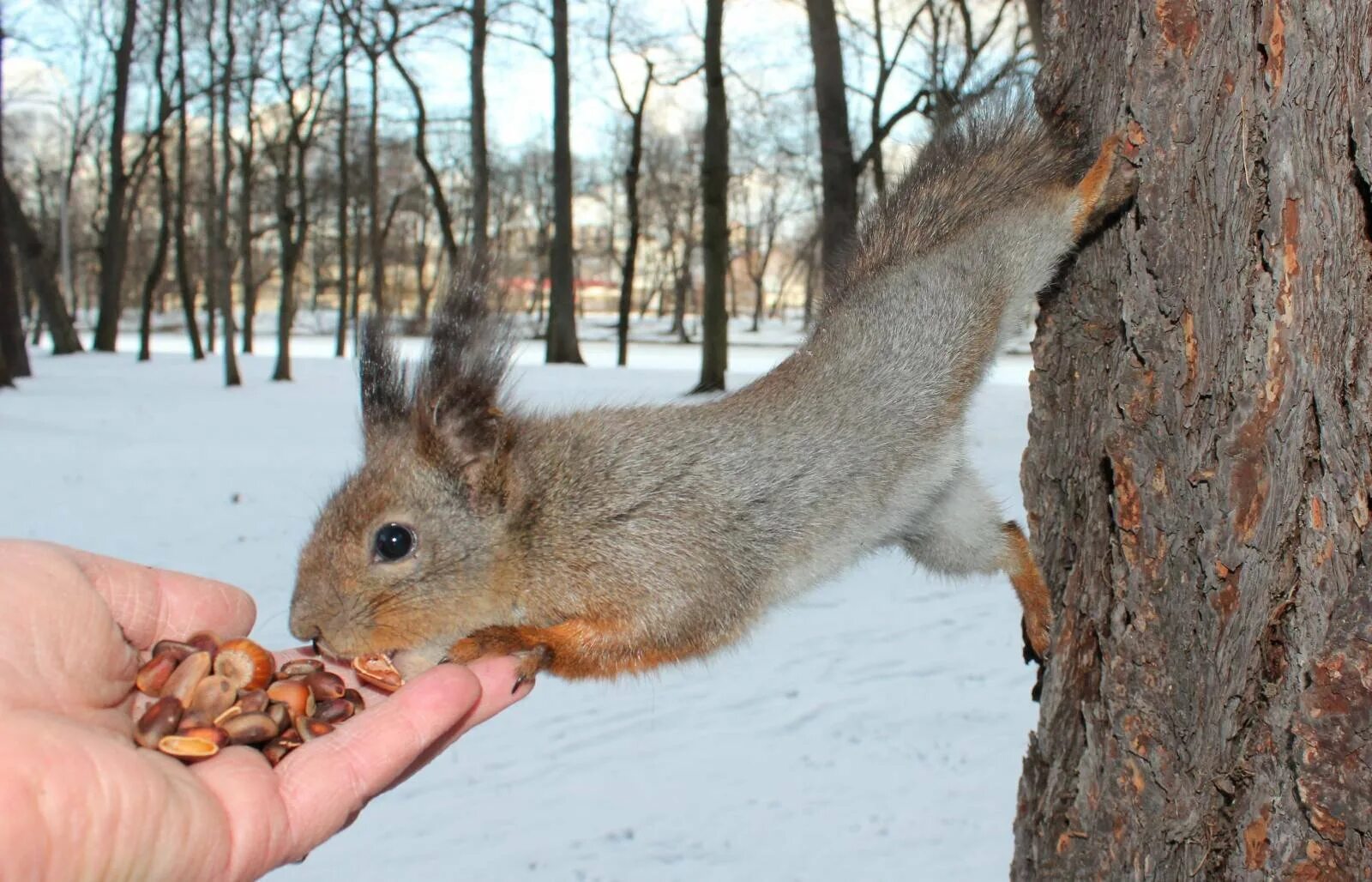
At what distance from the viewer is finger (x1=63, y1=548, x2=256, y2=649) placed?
1983mm

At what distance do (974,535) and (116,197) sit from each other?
2235 cm

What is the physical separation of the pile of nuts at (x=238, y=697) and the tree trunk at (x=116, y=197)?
20218mm

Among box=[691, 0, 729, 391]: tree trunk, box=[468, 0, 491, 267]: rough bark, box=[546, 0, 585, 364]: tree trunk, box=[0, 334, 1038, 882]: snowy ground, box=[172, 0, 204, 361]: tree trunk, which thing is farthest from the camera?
box=[172, 0, 204, 361]: tree trunk

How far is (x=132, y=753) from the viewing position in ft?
4.70

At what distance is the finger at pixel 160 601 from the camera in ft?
6.51

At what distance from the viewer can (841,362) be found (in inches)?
85.3

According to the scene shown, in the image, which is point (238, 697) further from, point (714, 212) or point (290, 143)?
point (290, 143)

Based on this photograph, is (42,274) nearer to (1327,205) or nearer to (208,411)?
(208,411)

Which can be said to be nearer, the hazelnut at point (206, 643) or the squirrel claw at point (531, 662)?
the squirrel claw at point (531, 662)

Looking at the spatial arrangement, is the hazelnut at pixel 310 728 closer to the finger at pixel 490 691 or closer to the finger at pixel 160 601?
the finger at pixel 490 691

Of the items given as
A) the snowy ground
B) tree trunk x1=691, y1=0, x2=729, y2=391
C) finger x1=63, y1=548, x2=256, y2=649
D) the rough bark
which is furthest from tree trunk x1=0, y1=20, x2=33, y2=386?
finger x1=63, y1=548, x2=256, y2=649

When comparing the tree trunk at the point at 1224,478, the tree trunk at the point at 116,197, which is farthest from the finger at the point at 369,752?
the tree trunk at the point at 116,197

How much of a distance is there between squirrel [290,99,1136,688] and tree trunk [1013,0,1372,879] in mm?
218

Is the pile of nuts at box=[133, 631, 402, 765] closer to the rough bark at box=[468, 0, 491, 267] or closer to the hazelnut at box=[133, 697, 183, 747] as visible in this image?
the hazelnut at box=[133, 697, 183, 747]
